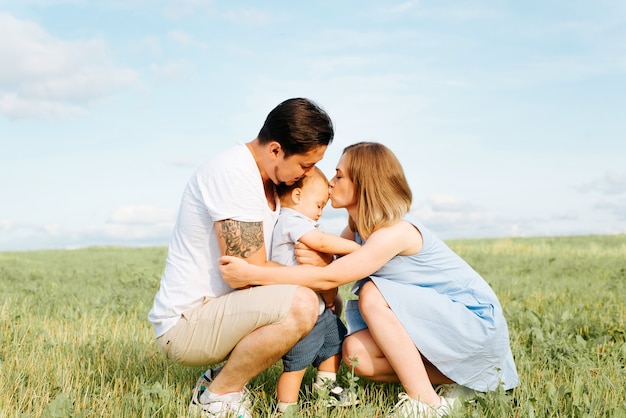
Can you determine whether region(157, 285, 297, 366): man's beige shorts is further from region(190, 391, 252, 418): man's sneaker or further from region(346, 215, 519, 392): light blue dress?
region(346, 215, 519, 392): light blue dress

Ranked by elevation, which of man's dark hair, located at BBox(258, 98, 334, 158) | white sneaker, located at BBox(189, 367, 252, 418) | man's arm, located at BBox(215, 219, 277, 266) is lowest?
white sneaker, located at BBox(189, 367, 252, 418)

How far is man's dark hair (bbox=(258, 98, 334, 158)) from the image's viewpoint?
4160mm

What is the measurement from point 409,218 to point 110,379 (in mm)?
2766

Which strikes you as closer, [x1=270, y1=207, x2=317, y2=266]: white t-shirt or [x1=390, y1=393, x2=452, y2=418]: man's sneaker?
[x1=390, y1=393, x2=452, y2=418]: man's sneaker

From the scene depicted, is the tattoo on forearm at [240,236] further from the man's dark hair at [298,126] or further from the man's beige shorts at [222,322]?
the man's dark hair at [298,126]

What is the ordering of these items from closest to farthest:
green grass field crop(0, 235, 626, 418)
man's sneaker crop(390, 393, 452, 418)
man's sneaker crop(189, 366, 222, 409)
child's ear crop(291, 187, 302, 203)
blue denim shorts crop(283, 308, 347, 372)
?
man's sneaker crop(390, 393, 452, 418) → green grass field crop(0, 235, 626, 418) → blue denim shorts crop(283, 308, 347, 372) → man's sneaker crop(189, 366, 222, 409) → child's ear crop(291, 187, 302, 203)

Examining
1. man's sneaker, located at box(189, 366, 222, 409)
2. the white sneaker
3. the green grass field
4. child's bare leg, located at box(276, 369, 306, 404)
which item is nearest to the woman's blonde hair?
child's bare leg, located at box(276, 369, 306, 404)

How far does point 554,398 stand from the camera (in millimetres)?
4277

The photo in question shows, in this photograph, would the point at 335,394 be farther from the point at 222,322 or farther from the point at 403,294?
the point at 222,322

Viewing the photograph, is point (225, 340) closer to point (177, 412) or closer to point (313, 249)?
point (177, 412)

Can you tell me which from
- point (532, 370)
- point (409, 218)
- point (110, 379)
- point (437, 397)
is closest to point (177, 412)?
point (110, 379)

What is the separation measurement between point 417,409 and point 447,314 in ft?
2.28

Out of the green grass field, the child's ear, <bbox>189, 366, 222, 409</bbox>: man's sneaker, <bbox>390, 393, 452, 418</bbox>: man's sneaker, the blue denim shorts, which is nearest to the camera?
<bbox>390, 393, 452, 418</bbox>: man's sneaker

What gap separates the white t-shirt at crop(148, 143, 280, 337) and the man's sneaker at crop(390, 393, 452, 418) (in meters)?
1.42
